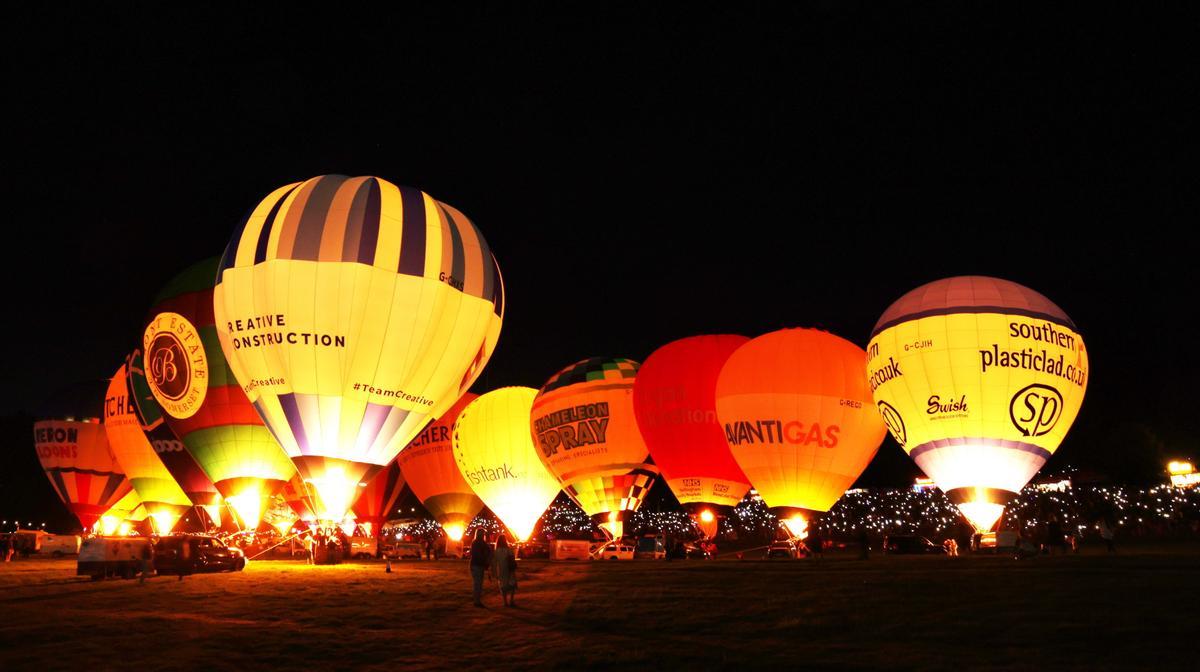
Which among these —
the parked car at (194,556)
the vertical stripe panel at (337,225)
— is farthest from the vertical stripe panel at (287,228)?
the parked car at (194,556)

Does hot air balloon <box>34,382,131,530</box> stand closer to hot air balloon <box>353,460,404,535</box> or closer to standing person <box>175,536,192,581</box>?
hot air balloon <box>353,460,404,535</box>

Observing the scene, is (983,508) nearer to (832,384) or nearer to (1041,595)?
(832,384)

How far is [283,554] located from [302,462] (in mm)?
13451

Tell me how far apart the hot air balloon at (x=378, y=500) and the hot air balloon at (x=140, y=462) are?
6431 millimetres

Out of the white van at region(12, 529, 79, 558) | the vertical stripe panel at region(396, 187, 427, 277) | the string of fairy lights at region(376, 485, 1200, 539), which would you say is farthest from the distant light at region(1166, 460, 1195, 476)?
the white van at region(12, 529, 79, 558)

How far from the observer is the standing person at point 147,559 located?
67.5 ft

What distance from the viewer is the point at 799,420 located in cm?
2792

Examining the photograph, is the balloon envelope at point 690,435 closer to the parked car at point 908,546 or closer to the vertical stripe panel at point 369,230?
the parked car at point 908,546

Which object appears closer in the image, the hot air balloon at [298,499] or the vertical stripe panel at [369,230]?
the vertical stripe panel at [369,230]

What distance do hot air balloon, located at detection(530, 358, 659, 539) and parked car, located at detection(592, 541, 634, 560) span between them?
1009 mm

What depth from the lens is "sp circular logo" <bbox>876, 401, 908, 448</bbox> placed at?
27000 millimetres

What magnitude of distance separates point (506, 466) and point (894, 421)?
46.5ft

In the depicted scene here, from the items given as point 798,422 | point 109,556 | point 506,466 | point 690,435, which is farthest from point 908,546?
point 109,556

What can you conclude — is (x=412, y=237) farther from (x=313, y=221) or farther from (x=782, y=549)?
(x=782, y=549)
